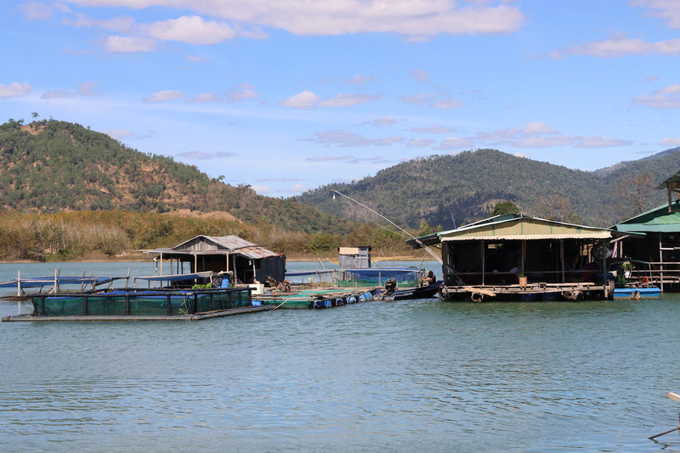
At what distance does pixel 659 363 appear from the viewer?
2033 cm

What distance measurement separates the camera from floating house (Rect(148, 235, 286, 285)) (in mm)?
41000

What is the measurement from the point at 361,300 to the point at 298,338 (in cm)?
1475

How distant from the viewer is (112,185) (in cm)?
17388

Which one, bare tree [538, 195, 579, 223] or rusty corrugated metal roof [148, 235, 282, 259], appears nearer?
rusty corrugated metal roof [148, 235, 282, 259]

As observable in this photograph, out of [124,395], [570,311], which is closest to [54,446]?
[124,395]

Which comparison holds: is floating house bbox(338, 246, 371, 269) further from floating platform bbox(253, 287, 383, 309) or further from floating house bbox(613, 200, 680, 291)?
floating house bbox(613, 200, 680, 291)

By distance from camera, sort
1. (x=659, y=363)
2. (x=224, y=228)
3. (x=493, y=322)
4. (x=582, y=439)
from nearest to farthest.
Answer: (x=582, y=439) < (x=659, y=363) < (x=493, y=322) < (x=224, y=228)

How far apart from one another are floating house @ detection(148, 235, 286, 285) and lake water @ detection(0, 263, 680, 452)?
415 inches

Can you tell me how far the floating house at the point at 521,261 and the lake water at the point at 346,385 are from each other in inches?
197

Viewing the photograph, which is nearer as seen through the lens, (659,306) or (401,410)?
(401,410)

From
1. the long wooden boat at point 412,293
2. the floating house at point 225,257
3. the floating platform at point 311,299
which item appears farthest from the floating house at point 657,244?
the floating house at point 225,257

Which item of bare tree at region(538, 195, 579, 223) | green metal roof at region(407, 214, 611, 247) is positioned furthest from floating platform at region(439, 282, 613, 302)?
bare tree at region(538, 195, 579, 223)

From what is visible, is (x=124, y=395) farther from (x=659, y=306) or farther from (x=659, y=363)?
(x=659, y=306)

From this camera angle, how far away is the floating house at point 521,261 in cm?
3519
